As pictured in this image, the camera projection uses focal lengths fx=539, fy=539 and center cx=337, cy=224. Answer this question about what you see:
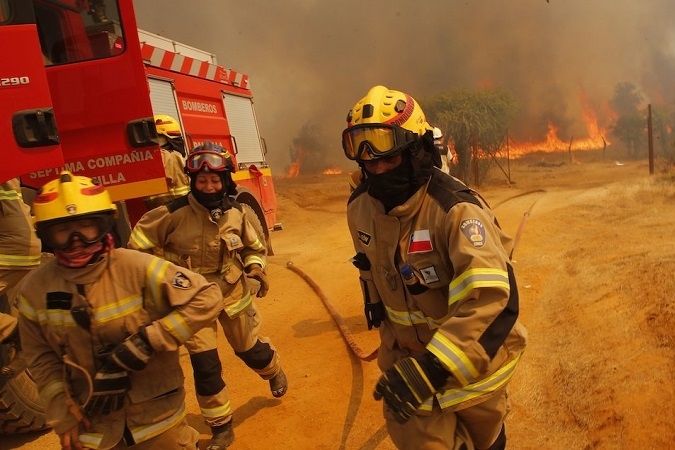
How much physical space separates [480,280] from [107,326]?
4.93 ft

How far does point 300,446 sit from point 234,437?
0.47 meters

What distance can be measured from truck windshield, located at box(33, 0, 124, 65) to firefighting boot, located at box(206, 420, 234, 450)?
2.87 m

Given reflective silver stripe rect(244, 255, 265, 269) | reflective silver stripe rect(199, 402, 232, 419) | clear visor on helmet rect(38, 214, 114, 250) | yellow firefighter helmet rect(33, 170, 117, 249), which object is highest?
yellow firefighter helmet rect(33, 170, 117, 249)

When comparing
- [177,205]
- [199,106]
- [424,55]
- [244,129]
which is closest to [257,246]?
[177,205]

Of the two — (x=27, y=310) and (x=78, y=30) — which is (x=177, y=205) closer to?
(x=27, y=310)

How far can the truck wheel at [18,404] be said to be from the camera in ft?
11.4

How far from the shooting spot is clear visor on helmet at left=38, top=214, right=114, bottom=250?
2104 mm

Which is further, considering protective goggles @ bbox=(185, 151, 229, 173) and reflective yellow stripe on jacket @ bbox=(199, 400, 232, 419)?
protective goggles @ bbox=(185, 151, 229, 173)

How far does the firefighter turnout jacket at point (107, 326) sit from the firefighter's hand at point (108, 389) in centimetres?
4

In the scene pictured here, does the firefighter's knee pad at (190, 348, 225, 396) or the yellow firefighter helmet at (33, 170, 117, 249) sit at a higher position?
the yellow firefighter helmet at (33, 170, 117, 249)

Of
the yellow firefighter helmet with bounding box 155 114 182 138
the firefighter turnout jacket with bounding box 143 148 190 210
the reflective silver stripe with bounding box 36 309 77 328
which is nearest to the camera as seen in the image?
the reflective silver stripe with bounding box 36 309 77 328

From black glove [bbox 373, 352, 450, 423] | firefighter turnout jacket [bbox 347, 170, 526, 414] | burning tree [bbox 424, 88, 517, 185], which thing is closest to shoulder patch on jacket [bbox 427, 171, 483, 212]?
firefighter turnout jacket [bbox 347, 170, 526, 414]

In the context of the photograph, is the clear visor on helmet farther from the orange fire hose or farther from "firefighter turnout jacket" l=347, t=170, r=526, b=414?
the orange fire hose

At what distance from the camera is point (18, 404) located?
3.54 m
